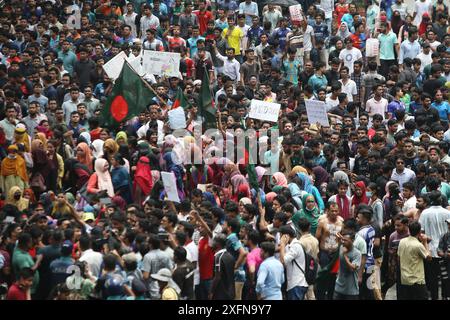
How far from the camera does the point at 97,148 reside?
2227 centimetres

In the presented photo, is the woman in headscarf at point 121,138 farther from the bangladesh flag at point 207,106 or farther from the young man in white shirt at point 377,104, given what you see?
the young man in white shirt at point 377,104

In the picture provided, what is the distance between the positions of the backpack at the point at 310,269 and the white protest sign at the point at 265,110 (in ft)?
18.1

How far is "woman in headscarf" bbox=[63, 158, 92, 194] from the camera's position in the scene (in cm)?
2145

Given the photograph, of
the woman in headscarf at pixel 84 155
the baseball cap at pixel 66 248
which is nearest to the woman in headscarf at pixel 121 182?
the woman in headscarf at pixel 84 155

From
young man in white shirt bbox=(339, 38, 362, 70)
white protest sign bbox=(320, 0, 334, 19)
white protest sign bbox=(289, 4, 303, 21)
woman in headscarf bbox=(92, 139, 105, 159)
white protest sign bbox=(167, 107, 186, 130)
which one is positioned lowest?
woman in headscarf bbox=(92, 139, 105, 159)

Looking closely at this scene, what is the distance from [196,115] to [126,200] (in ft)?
10.1

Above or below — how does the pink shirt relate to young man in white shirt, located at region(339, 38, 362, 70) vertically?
below

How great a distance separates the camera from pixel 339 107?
25500 mm

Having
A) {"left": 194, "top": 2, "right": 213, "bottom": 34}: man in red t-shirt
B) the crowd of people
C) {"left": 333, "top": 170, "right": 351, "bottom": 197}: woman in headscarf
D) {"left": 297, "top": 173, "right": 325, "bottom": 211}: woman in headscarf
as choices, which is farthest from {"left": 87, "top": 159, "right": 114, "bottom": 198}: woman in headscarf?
{"left": 194, "top": 2, "right": 213, "bottom": 34}: man in red t-shirt

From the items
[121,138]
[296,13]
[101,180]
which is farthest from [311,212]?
[296,13]

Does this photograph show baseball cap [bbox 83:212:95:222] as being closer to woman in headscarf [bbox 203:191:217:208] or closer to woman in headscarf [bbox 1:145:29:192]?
woman in headscarf [bbox 203:191:217:208]

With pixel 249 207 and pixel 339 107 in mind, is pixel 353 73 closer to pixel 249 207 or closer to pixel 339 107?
pixel 339 107

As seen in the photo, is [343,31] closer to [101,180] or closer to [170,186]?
[101,180]

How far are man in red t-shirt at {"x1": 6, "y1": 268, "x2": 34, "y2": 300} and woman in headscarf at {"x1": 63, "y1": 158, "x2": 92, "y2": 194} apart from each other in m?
5.02
